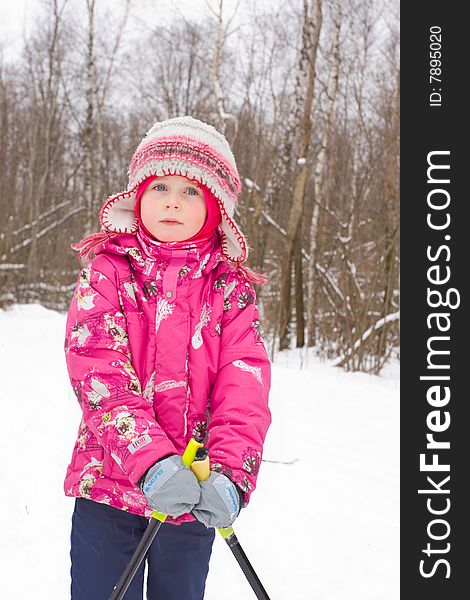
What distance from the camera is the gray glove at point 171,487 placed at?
129 centimetres

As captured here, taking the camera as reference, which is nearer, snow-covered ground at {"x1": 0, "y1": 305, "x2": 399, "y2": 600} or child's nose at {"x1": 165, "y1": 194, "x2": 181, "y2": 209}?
child's nose at {"x1": 165, "y1": 194, "x2": 181, "y2": 209}

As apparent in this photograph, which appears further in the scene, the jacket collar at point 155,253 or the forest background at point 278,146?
the forest background at point 278,146

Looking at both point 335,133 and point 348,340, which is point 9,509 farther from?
point 335,133

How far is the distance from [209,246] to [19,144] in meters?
15.2

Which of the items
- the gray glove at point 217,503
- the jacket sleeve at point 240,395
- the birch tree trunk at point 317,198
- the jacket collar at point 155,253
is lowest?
the gray glove at point 217,503

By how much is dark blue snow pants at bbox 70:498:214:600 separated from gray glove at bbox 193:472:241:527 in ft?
0.96

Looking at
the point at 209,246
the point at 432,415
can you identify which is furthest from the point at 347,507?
the point at 209,246

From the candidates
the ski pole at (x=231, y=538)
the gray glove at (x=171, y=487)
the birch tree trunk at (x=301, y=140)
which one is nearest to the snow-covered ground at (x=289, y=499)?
the ski pole at (x=231, y=538)

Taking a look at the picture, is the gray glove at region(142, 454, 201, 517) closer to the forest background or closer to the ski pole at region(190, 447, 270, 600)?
the ski pole at region(190, 447, 270, 600)

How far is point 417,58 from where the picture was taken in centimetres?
300

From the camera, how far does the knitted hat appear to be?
5.38 ft

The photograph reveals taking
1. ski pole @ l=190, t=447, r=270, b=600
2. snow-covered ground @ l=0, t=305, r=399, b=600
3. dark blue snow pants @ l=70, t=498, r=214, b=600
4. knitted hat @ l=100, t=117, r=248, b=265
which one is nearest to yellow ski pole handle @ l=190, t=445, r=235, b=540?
ski pole @ l=190, t=447, r=270, b=600

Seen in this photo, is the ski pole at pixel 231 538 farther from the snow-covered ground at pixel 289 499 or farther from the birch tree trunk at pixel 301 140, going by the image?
the birch tree trunk at pixel 301 140

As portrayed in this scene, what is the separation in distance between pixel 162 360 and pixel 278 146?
8509 mm
